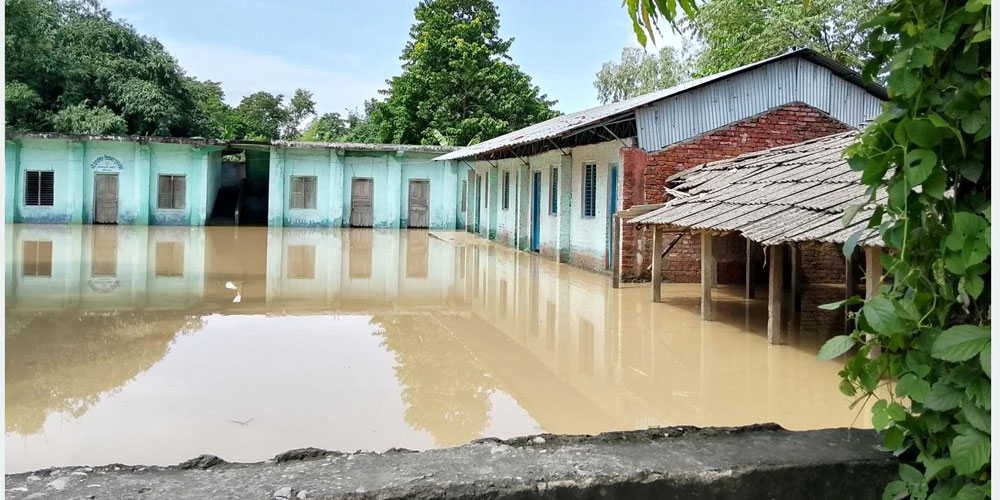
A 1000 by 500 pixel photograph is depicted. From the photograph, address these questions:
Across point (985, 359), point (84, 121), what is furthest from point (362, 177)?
point (985, 359)

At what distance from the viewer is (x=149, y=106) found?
33.2m

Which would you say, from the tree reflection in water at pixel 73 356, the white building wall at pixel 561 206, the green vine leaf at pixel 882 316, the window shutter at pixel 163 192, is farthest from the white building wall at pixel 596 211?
the window shutter at pixel 163 192

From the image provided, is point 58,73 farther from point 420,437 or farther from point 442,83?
point 420,437

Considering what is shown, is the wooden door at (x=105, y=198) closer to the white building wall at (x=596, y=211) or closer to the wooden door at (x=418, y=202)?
the wooden door at (x=418, y=202)

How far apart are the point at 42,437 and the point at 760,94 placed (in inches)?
499

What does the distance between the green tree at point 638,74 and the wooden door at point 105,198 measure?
22966 mm

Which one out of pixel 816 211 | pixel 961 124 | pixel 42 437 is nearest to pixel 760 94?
pixel 816 211

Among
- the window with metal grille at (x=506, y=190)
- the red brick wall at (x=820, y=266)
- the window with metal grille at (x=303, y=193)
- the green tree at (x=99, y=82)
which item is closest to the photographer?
the red brick wall at (x=820, y=266)

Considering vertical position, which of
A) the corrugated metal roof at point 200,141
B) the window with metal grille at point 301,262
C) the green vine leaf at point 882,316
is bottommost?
the window with metal grille at point 301,262

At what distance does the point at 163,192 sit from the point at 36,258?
480 inches

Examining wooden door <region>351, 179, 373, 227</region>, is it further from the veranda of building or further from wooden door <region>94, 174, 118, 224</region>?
the veranda of building

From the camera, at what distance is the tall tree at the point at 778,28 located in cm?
2481

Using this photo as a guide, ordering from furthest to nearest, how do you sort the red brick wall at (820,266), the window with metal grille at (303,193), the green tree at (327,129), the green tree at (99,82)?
the green tree at (327,129), the green tree at (99,82), the window with metal grille at (303,193), the red brick wall at (820,266)

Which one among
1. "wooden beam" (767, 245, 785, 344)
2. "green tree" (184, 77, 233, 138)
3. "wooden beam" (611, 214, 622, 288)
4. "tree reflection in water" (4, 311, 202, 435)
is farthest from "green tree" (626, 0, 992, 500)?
"green tree" (184, 77, 233, 138)
